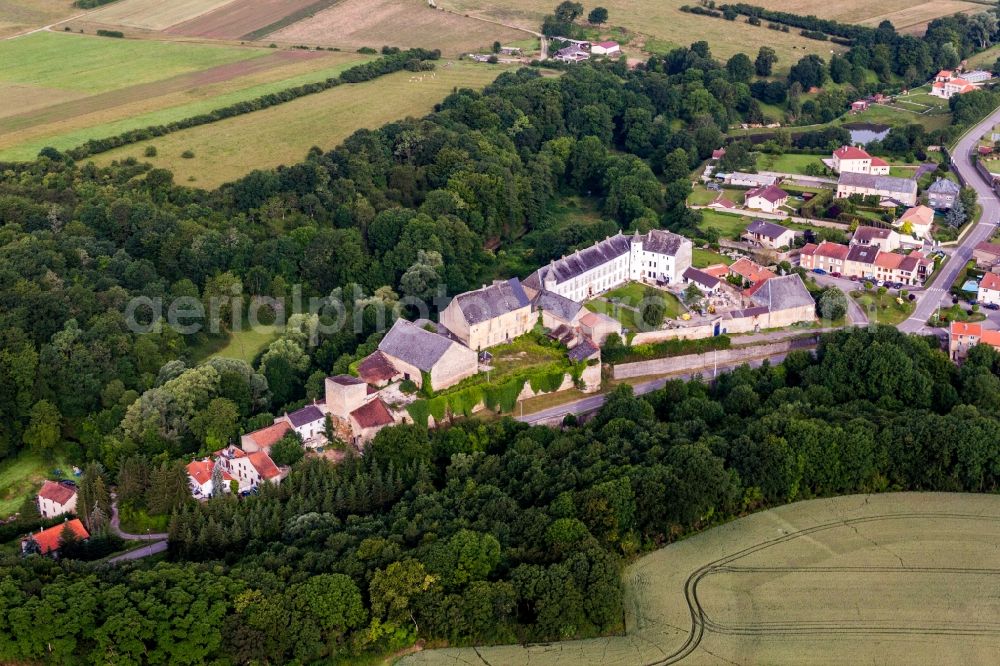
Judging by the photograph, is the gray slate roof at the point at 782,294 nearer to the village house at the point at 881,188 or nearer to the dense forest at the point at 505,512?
the dense forest at the point at 505,512

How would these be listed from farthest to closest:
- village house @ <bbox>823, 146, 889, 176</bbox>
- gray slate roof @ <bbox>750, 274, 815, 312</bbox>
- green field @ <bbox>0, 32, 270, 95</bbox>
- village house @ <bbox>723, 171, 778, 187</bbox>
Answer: green field @ <bbox>0, 32, 270, 95</bbox> < village house @ <bbox>823, 146, 889, 176</bbox> < village house @ <bbox>723, 171, 778, 187</bbox> < gray slate roof @ <bbox>750, 274, 815, 312</bbox>

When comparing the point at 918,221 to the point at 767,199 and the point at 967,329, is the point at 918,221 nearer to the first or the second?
the point at 767,199

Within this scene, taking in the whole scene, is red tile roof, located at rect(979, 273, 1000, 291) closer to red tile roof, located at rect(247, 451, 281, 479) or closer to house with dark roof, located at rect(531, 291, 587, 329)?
house with dark roof, located at rect(531, 291, 587, 329)

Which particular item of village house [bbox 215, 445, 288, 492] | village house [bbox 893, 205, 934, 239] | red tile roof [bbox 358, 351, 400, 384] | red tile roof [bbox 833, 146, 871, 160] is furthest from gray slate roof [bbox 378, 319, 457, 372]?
red tile roof [bbox 833, 146, 871, 160]

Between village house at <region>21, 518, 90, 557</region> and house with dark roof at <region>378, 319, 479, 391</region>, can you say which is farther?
house with dark roof at <region>378, 319, 479, 391</region>

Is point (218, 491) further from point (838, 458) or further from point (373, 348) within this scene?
point (838, 458)

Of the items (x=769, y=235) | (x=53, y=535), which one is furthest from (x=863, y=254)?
(x=53, y=535)
